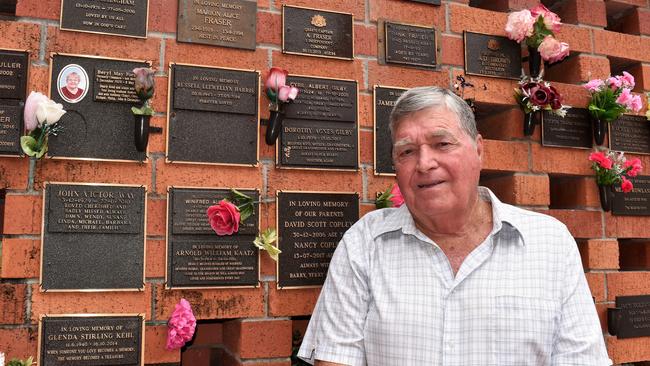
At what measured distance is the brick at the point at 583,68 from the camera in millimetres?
3650

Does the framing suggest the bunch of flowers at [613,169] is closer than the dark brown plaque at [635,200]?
Yes

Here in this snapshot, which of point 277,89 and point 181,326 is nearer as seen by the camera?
point 181,326

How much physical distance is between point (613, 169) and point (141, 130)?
289 centimetres

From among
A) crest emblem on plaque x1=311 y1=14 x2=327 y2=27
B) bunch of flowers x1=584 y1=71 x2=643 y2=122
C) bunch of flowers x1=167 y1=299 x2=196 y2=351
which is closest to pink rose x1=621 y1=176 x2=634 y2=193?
bunch of flowers x1=584 y1=71 x2=643 y2=122

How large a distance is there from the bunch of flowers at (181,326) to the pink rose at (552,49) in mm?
2613

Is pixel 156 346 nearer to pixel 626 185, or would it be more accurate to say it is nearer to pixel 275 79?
pixel 275 79

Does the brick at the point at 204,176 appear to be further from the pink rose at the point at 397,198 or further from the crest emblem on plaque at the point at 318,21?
the crest emblem on plaque at the point at 318,21

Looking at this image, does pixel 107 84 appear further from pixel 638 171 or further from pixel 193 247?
pixel 638 171

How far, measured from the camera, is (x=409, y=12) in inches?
130

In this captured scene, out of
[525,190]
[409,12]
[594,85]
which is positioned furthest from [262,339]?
[594,85]

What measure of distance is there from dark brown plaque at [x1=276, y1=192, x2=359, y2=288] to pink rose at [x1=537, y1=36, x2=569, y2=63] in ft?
5.27

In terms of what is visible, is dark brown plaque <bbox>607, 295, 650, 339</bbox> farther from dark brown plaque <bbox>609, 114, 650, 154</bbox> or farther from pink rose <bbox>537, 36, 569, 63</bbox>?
pink rose <bbox>537, 36, 569, 63</bbox>

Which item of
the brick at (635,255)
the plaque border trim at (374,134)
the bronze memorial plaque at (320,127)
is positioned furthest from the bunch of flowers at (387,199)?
the brick at (635,255)

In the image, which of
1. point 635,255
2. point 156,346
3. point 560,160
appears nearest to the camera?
point 156,346
